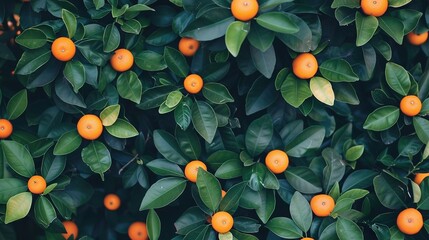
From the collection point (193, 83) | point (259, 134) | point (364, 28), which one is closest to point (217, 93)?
point (193, 83)

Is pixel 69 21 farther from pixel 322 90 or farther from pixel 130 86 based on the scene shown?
pixel 322 90

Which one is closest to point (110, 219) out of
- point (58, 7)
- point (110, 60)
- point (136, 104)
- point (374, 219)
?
point (136, 104)

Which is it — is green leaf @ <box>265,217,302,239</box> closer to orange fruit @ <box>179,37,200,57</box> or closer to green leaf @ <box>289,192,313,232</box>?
green leaf @ <box>289,192,313,232</box>

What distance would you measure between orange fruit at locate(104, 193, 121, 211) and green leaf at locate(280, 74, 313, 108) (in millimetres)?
812

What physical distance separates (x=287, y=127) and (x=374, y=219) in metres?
0.42

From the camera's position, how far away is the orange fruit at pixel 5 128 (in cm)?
219

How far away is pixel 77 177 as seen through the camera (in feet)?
7.42

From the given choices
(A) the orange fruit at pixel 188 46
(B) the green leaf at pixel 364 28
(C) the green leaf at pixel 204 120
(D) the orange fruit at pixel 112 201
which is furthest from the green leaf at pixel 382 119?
(D) the orange fruit at pixel 112 201

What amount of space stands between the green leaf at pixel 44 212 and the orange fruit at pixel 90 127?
254 millimetres

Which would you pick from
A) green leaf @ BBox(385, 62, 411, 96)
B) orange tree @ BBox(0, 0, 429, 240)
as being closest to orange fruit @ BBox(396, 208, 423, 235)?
orange tree @ BBox(0, 0, 429, 240)

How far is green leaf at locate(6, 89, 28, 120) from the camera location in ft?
7.15

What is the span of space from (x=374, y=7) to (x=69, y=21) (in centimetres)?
97

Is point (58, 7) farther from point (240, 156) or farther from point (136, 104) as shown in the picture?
point (240, 156)

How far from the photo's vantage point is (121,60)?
6.98 feet
